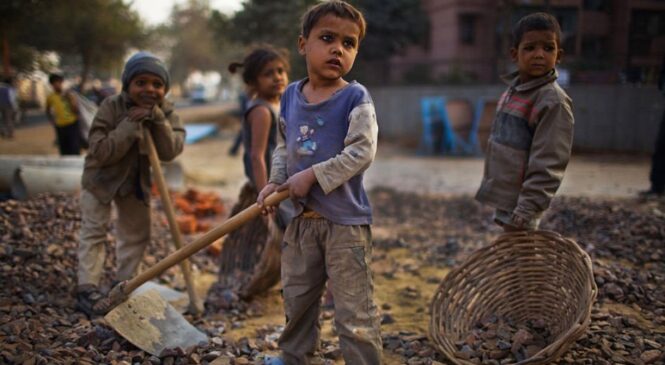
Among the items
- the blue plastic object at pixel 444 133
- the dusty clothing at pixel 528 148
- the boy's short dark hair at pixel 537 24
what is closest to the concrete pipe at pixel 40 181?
the dusty clothing at pixel 528 148

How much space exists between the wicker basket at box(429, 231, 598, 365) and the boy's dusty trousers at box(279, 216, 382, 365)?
0.65 m

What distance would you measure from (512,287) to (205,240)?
186 cm

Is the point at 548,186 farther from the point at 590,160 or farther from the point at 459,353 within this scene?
the point at 590,160

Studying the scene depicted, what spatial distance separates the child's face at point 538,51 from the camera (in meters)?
2.81

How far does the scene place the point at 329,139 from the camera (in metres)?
2.26

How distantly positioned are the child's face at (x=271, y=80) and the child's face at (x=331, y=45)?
1.37 m

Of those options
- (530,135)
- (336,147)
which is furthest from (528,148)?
(336,147)

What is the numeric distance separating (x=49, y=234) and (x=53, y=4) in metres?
5.49

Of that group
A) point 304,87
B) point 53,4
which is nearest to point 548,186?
point 304,87

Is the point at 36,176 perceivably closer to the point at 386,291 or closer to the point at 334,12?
the point at 386,291

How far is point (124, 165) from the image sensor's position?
11.3ft

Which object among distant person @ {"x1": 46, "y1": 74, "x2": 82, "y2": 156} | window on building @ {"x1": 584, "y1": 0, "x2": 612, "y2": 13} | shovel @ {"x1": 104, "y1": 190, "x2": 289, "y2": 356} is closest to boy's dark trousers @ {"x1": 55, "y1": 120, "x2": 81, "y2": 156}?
distant person @ {"x1": 46, "y1": 74, "x2": 82, "y2": 156}

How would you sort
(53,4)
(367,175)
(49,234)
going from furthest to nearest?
(367,175)
(53,4)
(49,234)

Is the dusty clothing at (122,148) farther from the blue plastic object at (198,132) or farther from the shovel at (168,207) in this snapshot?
the blue plastic object at (198,132)
